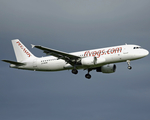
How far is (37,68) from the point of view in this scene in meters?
54.1

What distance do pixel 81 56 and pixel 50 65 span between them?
5675 mm

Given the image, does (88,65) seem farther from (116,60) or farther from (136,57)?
(136,57)

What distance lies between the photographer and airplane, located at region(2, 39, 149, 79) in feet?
160

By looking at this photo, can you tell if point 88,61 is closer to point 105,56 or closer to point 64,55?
point 105,56

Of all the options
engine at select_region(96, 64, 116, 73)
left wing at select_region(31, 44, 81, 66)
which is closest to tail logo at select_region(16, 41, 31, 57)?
left wing at select_region(31, 44, 81, 66)

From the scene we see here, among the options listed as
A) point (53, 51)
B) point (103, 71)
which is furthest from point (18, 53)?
point (103, 71)

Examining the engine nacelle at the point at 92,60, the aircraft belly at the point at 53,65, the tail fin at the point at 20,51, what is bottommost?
the engine nacelle at the point at 92,60

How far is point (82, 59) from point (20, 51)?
44.9 feet

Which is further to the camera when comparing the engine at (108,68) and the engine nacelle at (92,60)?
the engine at (108,68)

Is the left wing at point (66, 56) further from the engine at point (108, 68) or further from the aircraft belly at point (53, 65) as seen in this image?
the engine at point (108, 68)

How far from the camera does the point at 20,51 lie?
189 feet

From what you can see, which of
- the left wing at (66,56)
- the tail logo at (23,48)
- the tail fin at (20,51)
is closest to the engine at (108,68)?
the left wing at (66,56)

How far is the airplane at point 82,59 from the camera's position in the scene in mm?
48875

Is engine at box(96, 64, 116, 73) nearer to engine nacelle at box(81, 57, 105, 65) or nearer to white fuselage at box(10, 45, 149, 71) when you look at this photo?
white fuselage at box(10, 45, 149, 71)
